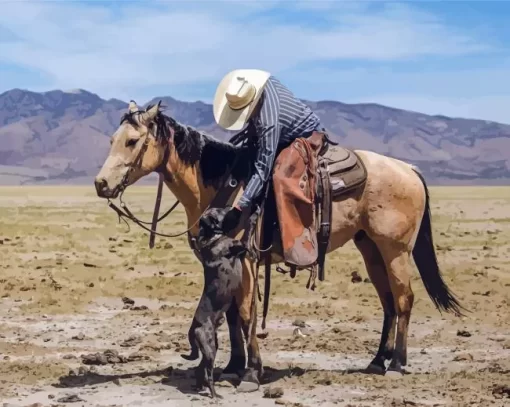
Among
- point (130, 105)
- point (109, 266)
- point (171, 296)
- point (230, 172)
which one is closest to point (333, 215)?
point (230, 172)

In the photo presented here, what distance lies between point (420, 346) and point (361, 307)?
2536 millimetres

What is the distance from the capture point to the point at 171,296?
41.2 ft

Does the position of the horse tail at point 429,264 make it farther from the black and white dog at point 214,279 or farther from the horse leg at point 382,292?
the black and white dog at point 214,279

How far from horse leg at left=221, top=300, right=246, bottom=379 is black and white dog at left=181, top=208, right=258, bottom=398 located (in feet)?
1.31

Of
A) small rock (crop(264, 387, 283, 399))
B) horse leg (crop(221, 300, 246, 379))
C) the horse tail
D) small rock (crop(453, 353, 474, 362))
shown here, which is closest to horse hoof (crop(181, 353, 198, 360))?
horse leg (crop(221, 300, 246, 379))

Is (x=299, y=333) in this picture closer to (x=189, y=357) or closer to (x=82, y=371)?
(x=189, y=357)

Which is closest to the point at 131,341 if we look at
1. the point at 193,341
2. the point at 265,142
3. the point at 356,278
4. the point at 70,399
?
the point at 193,341

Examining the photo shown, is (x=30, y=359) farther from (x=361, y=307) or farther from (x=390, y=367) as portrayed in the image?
(x=361, y=307)

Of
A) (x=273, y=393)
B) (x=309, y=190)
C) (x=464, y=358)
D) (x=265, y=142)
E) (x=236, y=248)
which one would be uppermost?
(x=265, y=142)

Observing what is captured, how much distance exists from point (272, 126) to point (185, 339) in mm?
3320

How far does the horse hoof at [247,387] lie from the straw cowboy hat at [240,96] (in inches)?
80.7

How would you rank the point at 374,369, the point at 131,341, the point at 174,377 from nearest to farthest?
1. the point at 174,377
2. the point at 374,369
3. the point at 131,341

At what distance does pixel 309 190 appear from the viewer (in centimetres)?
716

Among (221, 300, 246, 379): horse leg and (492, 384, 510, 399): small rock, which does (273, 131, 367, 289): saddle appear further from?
(492, 384, 510, 399): small rock
